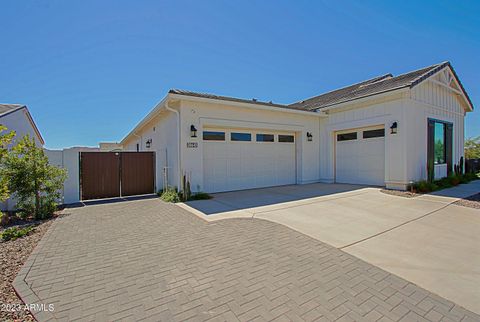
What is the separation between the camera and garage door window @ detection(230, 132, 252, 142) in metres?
9.47

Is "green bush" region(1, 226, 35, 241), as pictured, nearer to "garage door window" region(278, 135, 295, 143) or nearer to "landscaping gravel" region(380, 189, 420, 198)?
"garage door window" region(278, 135, 295, 143)

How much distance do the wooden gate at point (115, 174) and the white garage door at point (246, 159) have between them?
267 cm

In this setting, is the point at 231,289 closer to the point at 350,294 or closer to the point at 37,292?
the point at 350,294

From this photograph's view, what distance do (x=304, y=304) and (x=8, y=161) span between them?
747 cm

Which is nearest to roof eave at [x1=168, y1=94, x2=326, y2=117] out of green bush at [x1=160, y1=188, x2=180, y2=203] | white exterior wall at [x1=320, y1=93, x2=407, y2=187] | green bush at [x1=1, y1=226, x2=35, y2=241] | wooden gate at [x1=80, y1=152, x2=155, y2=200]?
white exterior wall at [x1=320, y1=93, x2=407, y2=187]

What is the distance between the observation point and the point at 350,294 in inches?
93.9

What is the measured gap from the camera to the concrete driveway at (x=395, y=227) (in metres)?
2.83

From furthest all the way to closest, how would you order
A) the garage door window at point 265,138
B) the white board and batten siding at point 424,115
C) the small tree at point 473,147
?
the small tree at point 473,147 → the garage door window at point 265,138 → the white board and batten siding at point 424,115

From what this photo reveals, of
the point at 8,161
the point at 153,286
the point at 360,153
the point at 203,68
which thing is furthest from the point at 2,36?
the point at 360,153

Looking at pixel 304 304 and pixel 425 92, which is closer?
pixel 304 304

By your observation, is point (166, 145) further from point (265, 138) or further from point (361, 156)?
point (361, 156)

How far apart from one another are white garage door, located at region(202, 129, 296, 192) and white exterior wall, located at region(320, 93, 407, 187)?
6.56 feet

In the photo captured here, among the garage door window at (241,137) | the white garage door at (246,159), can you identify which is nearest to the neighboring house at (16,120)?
the white garage door at (246,159)

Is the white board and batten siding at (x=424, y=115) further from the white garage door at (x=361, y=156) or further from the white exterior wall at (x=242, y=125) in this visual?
the white exterior wall at (x=242, y=125)
